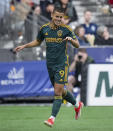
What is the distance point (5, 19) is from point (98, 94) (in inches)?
201

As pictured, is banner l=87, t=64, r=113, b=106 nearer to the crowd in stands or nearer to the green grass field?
the green grass field

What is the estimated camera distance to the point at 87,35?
1594cm

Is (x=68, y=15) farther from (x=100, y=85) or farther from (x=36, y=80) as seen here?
(x=100, y=85)

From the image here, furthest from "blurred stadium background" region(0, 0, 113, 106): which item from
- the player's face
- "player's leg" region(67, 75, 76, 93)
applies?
the player's face

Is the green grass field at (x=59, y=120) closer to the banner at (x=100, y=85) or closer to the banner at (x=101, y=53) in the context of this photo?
the banner at (x=100, y=85)

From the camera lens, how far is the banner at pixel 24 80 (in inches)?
552

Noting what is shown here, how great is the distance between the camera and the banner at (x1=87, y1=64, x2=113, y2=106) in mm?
12602

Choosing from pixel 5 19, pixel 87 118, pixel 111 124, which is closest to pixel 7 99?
pixel 5 19

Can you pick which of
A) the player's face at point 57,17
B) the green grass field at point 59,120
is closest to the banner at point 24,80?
the green grass field at point 59,120

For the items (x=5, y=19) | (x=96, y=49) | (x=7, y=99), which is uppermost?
(x=5, y=19)

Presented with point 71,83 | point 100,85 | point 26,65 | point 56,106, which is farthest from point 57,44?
point 26,65

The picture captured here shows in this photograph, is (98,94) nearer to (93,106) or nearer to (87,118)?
(93,106)

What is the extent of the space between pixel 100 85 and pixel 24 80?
259 centimetres

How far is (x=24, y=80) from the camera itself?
14109 millimetres
